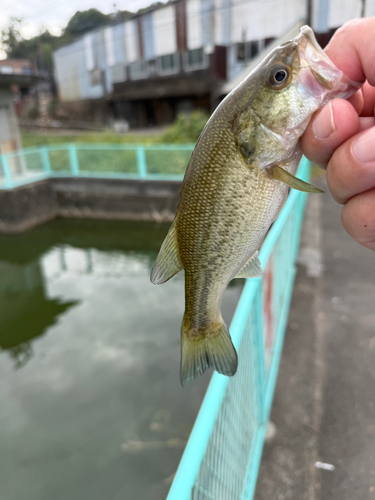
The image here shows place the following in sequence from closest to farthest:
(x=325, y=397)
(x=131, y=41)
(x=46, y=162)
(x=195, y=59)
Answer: (x=325, y=397) < (x=46, y=162) < (x=195, y=59) < (x=131, y=41)

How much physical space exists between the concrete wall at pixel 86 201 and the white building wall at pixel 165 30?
12.3m

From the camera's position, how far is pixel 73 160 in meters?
11.9

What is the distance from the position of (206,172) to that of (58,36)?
59776 mm

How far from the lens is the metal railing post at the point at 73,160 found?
1180 cm

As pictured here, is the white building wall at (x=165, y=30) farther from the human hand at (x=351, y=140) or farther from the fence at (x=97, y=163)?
the human hand at (x=351, y=140)

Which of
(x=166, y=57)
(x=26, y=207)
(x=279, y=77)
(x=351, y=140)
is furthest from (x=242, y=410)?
(x=166, y=57)

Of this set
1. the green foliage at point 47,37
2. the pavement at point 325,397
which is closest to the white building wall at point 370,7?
the pavement at point 325,397

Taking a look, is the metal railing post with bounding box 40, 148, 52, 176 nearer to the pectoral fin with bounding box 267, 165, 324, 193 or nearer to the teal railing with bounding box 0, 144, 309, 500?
the teal railing with bounding box 0, 144, 309, 500

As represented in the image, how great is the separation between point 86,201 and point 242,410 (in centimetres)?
1076

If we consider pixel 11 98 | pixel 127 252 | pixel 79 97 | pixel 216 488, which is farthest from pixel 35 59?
pixel 216 488

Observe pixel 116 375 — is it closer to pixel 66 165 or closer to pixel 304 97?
pixel 304 97

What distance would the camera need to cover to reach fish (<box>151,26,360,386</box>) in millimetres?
1140

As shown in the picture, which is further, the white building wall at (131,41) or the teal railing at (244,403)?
the white building wall at (131,41)

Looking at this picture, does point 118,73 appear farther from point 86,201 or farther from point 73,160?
point 86,201
